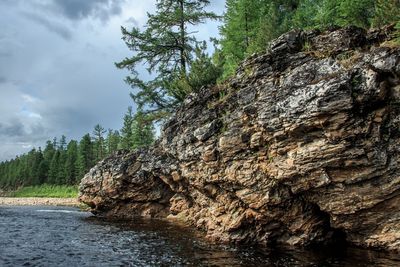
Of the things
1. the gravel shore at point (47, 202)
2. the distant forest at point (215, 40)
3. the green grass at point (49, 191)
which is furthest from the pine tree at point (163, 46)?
the green grass at point (49, 191)

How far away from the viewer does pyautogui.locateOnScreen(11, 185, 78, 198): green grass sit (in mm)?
99625

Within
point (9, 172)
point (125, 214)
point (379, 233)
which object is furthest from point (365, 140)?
point (9, 172)

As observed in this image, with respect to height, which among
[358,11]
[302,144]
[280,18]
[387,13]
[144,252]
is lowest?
[144,252]

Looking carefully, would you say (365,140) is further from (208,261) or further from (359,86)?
(208,261)

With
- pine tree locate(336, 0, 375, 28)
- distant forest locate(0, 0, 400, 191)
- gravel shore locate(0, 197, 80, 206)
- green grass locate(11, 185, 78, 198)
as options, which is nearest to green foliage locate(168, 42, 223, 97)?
distant forest locate(0, 0, 400, 191)

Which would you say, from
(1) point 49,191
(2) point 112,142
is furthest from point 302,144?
(1) point 49,191

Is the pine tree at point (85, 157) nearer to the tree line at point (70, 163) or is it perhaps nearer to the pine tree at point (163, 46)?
the tree line at point (70, 163)

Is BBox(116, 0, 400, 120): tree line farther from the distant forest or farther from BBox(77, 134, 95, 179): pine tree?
BBox(77, 134, 95, 179): pine tree

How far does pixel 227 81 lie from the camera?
80.1ft

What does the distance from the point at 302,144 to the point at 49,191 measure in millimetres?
110567

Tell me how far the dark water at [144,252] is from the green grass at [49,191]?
76.7 m

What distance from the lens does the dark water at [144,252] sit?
15594 mm

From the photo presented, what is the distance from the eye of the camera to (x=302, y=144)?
17.1 m

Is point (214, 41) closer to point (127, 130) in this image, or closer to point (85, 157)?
point (127, 130)
